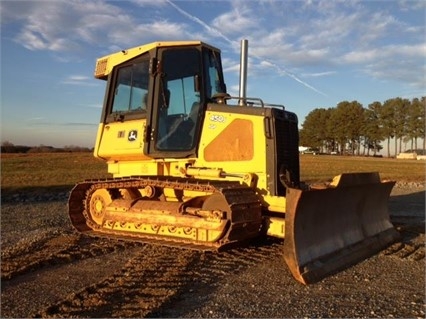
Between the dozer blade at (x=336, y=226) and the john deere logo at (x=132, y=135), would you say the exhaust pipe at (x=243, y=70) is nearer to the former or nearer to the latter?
the john deere logo at (x=132, y=135)

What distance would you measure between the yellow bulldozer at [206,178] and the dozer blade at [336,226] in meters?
0.02

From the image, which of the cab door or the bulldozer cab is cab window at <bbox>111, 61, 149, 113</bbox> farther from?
the cab door

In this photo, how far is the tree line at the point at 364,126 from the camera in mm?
67562

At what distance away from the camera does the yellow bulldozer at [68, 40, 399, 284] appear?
704cm

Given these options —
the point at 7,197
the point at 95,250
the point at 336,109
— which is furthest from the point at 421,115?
the point at 95,250

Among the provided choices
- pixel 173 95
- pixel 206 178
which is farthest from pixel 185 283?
pixel 173 95

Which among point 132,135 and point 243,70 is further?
point 243,70

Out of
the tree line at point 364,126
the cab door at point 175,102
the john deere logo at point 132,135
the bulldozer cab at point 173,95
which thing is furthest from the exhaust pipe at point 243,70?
the tree line at point 364,126

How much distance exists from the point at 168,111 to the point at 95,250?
258 centimetres

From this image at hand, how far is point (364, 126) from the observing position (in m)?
72.9

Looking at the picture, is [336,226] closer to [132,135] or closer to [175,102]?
[175,102]

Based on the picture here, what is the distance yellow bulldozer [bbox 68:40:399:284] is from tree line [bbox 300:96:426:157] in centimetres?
5785

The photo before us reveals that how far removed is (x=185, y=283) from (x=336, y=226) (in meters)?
2.88

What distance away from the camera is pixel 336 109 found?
7831 centimetres
